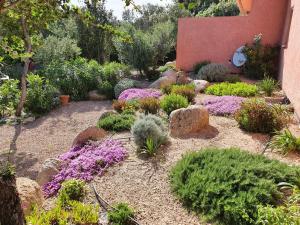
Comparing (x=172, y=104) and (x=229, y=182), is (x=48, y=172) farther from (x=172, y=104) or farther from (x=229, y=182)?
(x=172, y=104)

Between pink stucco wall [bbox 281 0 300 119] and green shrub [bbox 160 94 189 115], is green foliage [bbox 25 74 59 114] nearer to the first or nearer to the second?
green shrub [bbox 160 94 189 115]

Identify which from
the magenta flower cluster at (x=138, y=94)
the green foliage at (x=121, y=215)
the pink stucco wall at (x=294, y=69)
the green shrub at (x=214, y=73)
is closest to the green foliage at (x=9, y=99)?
the magenta flower cluster at (x=138, y=94)

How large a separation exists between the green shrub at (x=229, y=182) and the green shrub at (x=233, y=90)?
480cm

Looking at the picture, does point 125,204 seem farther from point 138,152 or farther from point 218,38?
→ point 218,38

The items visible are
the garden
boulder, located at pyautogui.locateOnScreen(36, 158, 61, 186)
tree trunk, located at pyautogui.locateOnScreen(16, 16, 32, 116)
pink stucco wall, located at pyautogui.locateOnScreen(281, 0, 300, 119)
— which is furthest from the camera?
tree trunk, located at pyautogui.locateOnScreen(16, 16, 32, 116)

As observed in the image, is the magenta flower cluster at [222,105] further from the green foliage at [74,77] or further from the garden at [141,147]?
the green foliage at [74,77]

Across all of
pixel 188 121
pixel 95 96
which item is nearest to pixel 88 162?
pixel 188 121

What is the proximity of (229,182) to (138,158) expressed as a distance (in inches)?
81.0

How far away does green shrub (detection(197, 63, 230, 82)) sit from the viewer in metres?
11.9

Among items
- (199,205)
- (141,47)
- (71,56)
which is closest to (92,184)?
(199,205)

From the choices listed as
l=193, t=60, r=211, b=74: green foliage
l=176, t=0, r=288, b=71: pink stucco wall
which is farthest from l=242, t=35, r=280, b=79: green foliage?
l=193, t=60, r=211, b=74: green foliage

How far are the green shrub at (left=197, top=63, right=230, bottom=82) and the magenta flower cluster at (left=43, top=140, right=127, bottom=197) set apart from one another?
21.2 feet

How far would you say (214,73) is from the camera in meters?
11.9

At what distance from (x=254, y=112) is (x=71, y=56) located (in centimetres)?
1104
